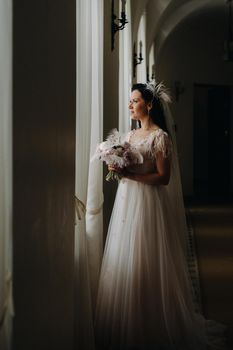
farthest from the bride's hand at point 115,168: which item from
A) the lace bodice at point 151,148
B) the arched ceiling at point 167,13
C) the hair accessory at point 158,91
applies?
the arched ceiling at point 167,13

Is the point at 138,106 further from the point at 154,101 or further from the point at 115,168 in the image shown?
the point at 115,168

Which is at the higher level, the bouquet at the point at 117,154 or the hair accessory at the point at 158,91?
the hair accessory at the point at 158,91

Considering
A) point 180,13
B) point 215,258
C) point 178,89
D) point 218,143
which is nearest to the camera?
point 215,258

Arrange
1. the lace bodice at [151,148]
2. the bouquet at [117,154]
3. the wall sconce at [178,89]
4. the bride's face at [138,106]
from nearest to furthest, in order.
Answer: the bouquet at [117,154] → the lace bodice at [151,148] → the bride's face at [138,106] → the wall sconce at [178,89]

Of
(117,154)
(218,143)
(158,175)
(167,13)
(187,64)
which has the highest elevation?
(167,13)

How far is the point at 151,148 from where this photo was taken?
3.96 meters

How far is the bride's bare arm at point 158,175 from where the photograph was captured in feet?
12.8

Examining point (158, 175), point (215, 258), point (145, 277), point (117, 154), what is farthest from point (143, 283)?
point (215, 258)

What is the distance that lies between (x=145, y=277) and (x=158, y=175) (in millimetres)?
665

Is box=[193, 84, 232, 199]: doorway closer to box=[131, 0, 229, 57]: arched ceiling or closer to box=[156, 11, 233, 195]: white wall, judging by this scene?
box=[156, 11, 233, 195]: white wall

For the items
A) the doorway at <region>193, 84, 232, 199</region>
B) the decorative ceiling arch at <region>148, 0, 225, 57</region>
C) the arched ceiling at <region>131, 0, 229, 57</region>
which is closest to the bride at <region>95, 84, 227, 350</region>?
the arched ceiling at <region>131, 0, 229, 57</region>

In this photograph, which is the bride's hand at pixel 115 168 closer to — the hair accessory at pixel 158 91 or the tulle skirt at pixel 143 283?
the tulle skirt at pixel 143 283

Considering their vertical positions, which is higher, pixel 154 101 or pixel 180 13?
pixel 180 13

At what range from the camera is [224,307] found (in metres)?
4.92
